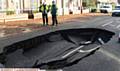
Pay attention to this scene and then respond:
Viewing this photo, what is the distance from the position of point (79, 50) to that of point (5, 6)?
32.2m

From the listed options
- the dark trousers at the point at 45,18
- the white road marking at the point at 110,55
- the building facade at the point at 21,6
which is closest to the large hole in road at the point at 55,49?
the white road marking at the point at 110,55

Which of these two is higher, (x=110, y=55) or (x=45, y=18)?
(x=110, y=55)

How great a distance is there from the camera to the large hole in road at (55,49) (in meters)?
4.11

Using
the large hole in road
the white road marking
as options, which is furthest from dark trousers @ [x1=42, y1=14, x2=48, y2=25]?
the white road marking

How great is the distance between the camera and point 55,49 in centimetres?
455

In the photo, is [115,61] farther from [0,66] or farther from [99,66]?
[0,66]

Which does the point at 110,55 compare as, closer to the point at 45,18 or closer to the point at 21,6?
the point at 45,18

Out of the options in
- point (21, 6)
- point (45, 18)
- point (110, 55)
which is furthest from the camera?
point (21, 6)

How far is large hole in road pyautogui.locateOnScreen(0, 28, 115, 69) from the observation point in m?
4.11

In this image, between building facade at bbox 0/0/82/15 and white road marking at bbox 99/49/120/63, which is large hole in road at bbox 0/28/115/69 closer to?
white road marking at bbox 99/49/120/63

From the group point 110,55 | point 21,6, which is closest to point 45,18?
point 21,6

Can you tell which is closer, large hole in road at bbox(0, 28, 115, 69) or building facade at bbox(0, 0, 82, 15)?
large hole in road at bbox(0, 28, 115, 69)

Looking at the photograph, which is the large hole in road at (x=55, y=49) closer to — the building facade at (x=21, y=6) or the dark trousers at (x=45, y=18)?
the dark trousers at (x=45, y=18)

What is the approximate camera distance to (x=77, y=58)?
13.9 feet
